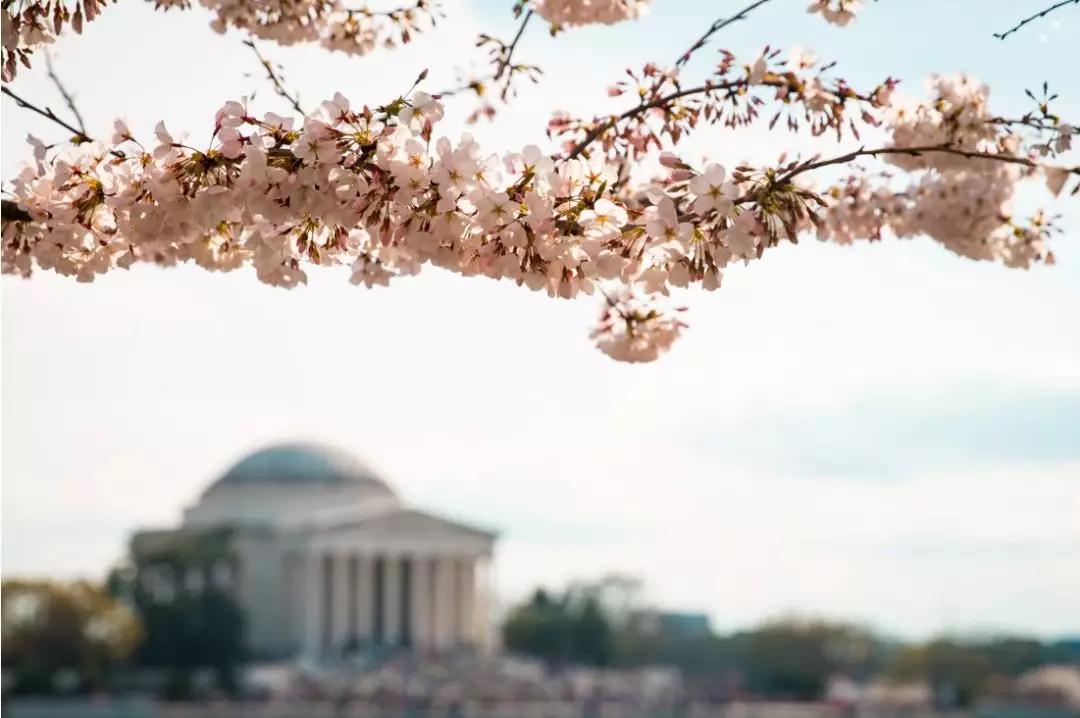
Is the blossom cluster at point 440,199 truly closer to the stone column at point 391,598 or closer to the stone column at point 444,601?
the stone column at point 391,598

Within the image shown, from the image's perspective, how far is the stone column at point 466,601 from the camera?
130m

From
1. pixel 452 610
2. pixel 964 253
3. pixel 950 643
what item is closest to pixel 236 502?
pixel 452 610

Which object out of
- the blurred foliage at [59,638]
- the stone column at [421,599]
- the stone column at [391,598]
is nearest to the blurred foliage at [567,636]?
the stone column at [421,599]

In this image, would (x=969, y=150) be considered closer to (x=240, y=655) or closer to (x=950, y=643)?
(x=240, y=655)

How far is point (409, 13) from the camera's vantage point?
37.2 ft

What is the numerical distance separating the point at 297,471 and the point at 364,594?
814 cm

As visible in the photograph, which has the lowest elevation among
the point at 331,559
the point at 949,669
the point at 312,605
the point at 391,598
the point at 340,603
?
the point at 949,669

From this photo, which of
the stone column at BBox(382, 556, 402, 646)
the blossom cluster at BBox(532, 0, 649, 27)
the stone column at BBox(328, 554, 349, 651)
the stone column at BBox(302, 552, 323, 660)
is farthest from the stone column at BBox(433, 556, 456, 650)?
the blossom cluster at BBox(532, 0, 649, 27)

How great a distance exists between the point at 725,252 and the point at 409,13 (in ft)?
14.4

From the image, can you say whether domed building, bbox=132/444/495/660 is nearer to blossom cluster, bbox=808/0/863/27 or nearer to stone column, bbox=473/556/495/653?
stone column, bbox=473/556/495/653

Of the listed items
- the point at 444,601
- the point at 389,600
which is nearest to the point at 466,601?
the point at 444,601

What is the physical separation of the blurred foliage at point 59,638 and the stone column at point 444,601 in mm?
25586

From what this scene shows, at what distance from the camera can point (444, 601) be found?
13075cm

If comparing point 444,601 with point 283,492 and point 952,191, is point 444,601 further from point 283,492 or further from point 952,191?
point 952,191
